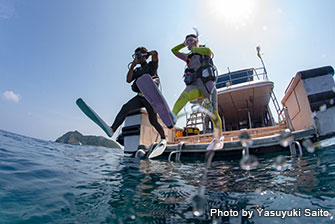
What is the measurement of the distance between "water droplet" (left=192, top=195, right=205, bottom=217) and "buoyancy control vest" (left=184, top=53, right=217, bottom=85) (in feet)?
9.68

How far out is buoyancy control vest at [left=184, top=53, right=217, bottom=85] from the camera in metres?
3.95

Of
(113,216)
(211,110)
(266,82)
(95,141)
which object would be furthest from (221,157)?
(95,141)

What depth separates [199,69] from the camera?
4059mm

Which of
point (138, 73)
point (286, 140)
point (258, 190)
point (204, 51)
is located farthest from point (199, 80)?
point (258, 190)

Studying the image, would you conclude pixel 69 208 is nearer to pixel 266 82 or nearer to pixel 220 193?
pixel 220 193

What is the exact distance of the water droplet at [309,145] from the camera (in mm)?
3122

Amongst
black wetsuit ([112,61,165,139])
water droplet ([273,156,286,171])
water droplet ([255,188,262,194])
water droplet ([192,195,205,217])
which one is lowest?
water droplet ([192,195,205,217])

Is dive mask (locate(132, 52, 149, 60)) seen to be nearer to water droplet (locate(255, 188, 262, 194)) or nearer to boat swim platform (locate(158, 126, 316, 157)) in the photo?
boat swim platform (locate(158, 126, 316, 157))

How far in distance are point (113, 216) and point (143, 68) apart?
2.90 meters

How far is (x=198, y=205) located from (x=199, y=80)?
123 inches

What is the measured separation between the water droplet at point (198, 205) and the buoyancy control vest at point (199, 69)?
2949 mm

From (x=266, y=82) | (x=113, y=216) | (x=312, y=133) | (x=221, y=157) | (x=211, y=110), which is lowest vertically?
(x=113, y=216)

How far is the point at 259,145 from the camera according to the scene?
3.50 meters

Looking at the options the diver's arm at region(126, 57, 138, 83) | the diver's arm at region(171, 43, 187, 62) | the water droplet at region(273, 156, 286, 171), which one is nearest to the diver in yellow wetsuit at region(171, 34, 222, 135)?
the diver's arm at region(171, 43, 187, 62)
